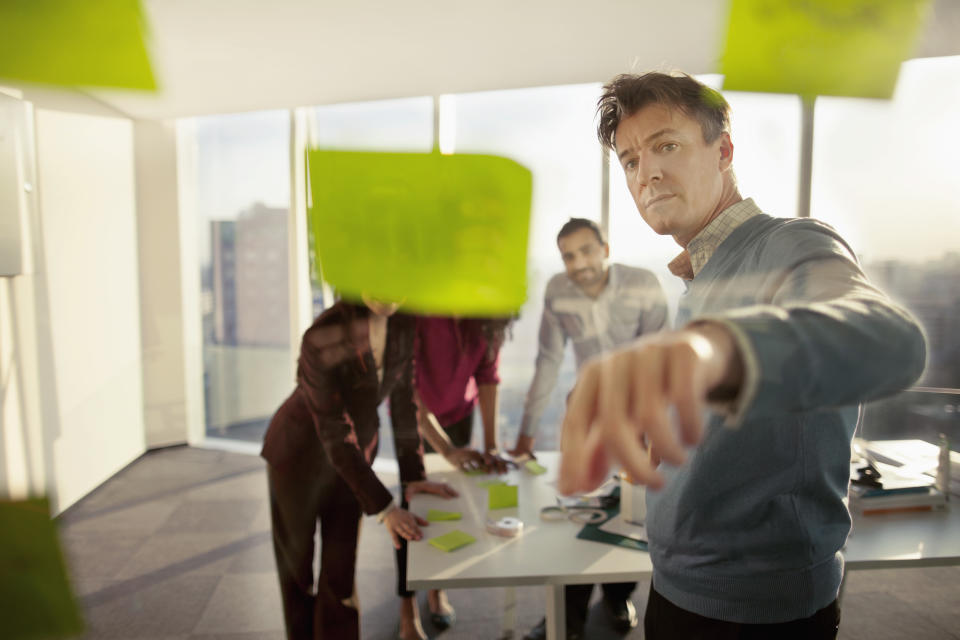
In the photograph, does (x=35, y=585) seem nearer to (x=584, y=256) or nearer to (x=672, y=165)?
(x=672, y=165)

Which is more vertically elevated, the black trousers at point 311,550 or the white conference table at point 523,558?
the white conference table at point 523,558

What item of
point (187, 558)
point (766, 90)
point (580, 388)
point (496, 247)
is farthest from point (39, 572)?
point (187, 558)

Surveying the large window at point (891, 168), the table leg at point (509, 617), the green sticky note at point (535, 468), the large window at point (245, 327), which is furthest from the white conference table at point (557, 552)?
the large window at point (245, 327)

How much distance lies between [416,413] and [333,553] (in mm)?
364

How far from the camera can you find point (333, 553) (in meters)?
1.14

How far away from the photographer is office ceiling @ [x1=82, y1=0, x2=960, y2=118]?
22.5 inches

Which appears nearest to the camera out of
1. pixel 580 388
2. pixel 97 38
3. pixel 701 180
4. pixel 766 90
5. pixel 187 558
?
pixel 580 388

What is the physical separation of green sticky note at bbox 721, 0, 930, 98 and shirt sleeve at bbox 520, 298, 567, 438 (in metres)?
1.02

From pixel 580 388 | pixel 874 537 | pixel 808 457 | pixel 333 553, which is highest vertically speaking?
pixel 580 388

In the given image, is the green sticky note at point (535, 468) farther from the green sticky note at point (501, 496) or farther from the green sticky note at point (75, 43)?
the green sticky note at point (75, 43)

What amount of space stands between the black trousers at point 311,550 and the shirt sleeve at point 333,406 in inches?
7.4

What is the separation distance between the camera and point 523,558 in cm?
84

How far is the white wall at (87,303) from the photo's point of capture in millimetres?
451

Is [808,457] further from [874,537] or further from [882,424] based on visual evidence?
[882,424]
